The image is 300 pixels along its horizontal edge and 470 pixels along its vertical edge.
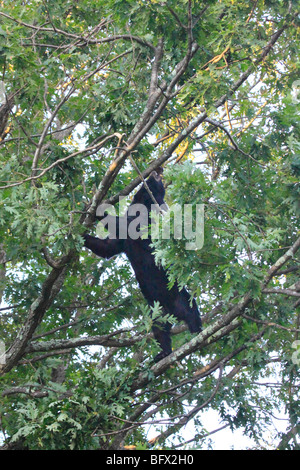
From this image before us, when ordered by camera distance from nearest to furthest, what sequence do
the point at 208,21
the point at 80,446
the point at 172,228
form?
1. the point at 172,228
2. the point at 80,446
3. the point at 208,21

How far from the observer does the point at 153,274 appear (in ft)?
23.5

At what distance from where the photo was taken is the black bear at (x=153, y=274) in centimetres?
701

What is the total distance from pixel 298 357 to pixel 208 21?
3.18 m

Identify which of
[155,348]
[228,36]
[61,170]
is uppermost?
[228,36]

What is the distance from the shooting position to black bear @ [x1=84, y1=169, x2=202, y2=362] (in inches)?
276

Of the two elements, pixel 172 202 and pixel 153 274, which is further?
pixel 153 274

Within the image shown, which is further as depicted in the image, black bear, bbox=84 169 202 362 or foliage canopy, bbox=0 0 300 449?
black bear, bbox=84 169 202 362

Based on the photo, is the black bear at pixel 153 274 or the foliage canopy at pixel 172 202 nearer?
the foliage canopy at pixel 172 202

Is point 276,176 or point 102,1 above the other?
point 102,1

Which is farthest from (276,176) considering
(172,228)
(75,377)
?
(75,377)

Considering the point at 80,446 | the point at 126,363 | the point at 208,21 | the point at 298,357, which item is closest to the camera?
the point at 298,357

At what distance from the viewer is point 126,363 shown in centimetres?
675

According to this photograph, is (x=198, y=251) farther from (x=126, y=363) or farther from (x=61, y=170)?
(x=126, y=363)

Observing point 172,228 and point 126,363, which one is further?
point 126,363
